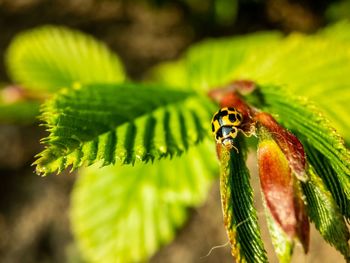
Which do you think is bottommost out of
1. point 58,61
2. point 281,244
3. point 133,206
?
point 281,244

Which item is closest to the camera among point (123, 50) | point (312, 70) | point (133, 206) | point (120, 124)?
point (120, 124)

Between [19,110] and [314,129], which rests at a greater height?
[19,110]

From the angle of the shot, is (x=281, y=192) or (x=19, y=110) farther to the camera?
(x=19, y=110)

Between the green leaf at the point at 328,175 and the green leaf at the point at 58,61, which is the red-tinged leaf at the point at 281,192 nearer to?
the green leaf at the point at 328,175

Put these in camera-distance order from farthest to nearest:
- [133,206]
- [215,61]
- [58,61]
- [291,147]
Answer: [58,61]
[215,61]
[133,206]
[291,147]

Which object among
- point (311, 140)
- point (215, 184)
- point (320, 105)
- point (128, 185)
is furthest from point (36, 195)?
point (311, 140)

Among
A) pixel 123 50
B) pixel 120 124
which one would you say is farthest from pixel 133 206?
pixel 123 50

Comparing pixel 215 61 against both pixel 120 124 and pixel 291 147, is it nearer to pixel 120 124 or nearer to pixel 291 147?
pixel 120 124

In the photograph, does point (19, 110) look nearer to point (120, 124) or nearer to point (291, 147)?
point (120, 124)
